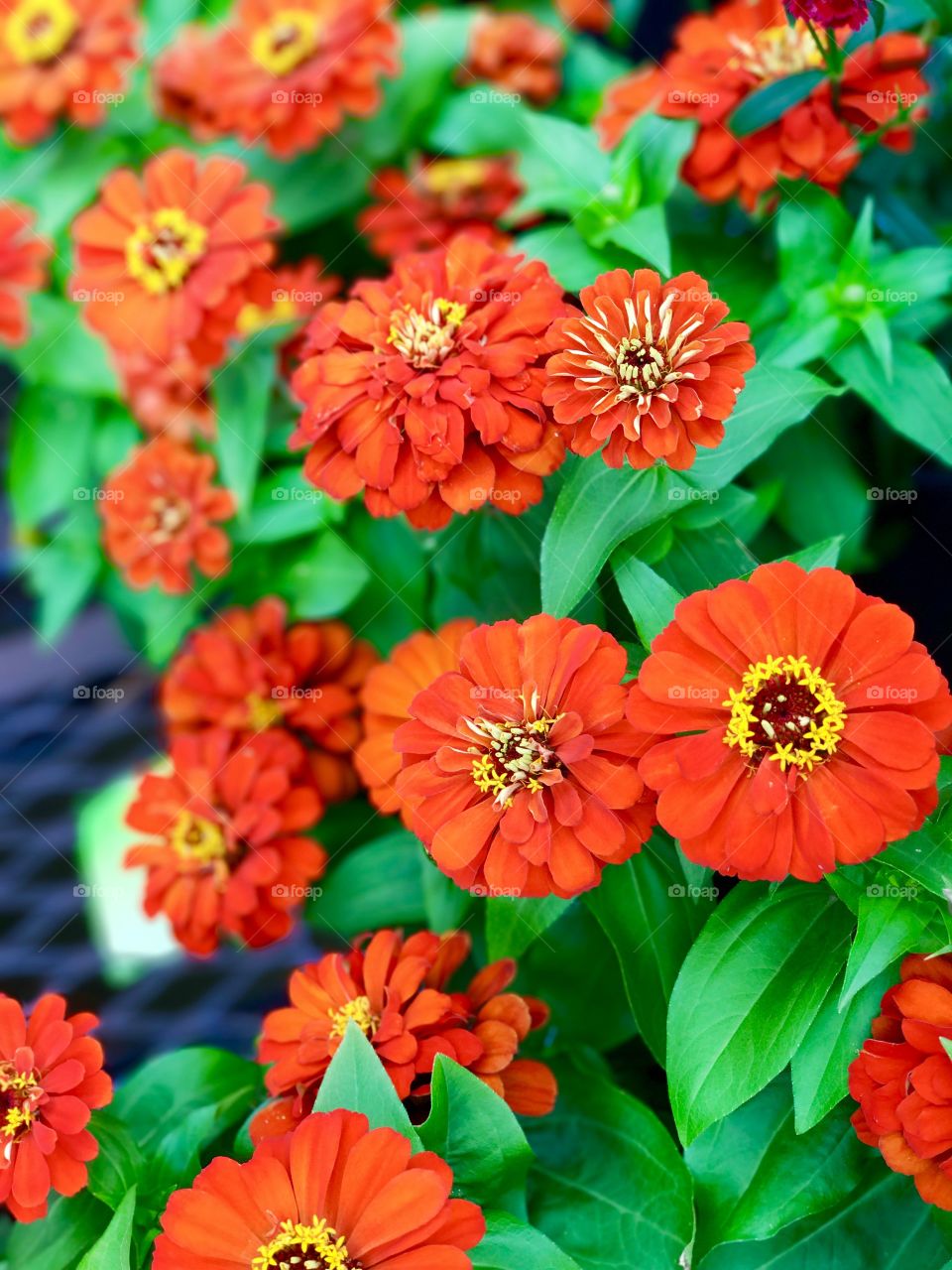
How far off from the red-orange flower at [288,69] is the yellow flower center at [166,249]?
152mm

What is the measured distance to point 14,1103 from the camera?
645 millimetres

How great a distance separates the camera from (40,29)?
1226 mm

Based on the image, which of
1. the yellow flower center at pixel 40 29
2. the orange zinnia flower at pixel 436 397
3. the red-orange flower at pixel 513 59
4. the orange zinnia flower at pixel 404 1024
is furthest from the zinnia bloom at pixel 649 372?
the yellow flower center at pixel 40 29

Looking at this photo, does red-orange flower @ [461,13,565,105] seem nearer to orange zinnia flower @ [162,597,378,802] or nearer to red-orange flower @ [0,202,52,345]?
red-orange flower @ [0,202,52,345]

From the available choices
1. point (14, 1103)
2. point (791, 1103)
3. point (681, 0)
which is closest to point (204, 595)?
point (14, 1103)

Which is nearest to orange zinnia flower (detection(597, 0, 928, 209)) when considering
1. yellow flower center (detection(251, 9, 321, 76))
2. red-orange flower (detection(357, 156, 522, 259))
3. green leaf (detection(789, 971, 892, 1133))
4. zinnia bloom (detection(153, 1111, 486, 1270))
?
red-orange flower (detection(357, 156, 522, 259))

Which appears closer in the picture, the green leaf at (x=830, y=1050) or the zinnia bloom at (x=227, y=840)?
the green leaf at (x=830, y=1050)

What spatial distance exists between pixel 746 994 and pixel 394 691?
1.03 feet

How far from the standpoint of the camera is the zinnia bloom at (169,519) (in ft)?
3.42

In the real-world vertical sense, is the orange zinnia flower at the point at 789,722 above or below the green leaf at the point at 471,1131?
above

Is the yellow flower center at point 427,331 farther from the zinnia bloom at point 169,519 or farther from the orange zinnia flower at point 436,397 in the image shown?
the zinnia bloom at point 169,519

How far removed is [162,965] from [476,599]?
71cm

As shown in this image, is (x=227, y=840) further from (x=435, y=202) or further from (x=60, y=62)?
(x=60, y=62)

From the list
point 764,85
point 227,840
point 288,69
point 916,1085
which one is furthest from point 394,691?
point 288,69
